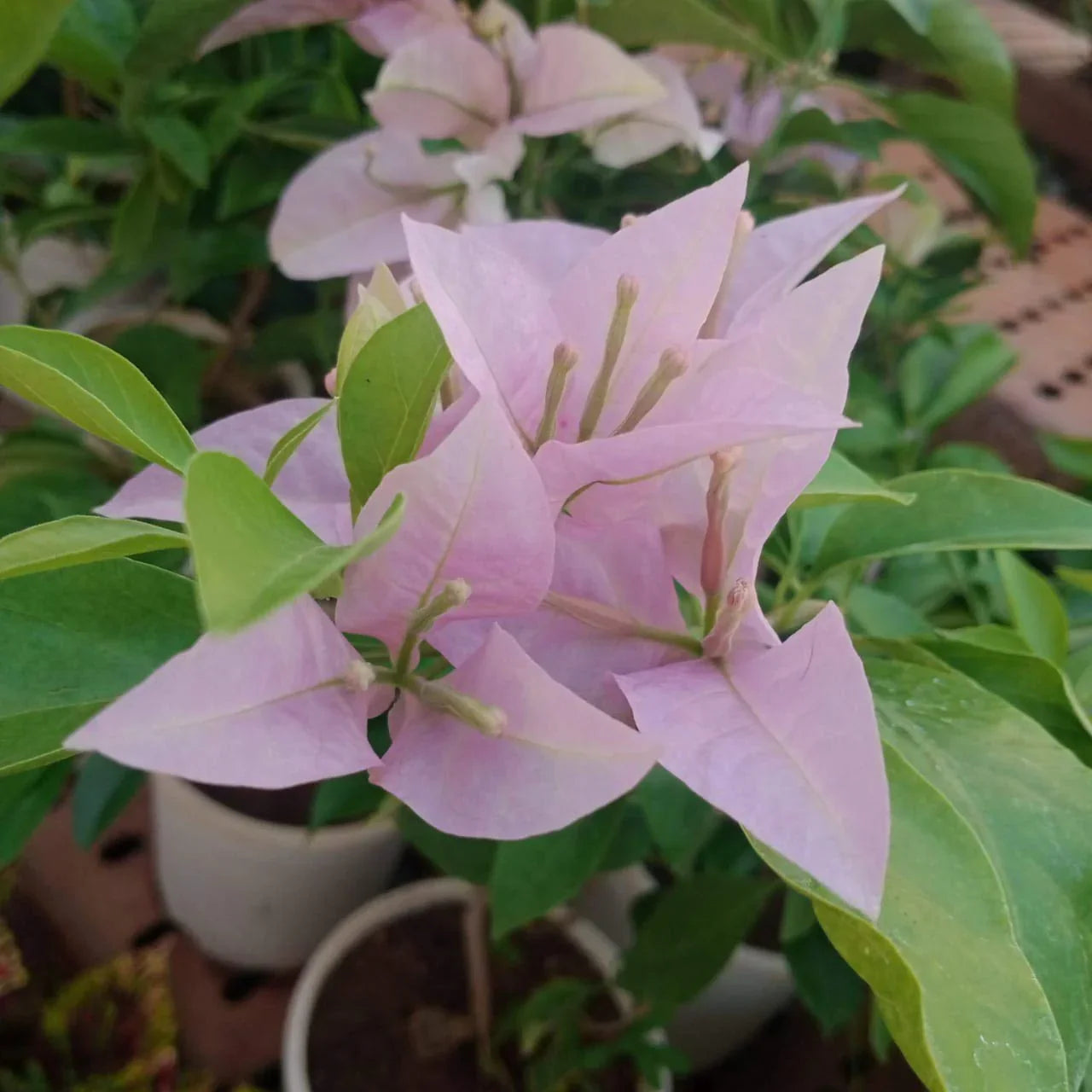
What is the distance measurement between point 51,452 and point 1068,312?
2.90 ft

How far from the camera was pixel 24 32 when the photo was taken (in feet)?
1.16

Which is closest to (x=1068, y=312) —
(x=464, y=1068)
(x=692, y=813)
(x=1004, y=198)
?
(x=1004, y=198)

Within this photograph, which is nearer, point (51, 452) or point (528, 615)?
point (528, 615)

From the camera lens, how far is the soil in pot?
0.64 meters

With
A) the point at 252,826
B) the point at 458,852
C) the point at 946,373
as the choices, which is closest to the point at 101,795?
the point at 252,826

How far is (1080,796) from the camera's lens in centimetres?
27

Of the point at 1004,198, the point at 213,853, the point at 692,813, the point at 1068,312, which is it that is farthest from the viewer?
the point at 1068,312

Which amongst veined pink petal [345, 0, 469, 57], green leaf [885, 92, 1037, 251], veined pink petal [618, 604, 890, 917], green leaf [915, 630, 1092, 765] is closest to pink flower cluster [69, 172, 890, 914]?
veined pink petal [618, 604, 890, 917]

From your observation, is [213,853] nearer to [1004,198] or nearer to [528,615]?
[528,615]

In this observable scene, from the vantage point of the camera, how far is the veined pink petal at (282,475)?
265mm

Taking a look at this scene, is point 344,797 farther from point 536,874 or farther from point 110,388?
point 110,388

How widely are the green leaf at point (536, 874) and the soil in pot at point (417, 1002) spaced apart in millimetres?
191

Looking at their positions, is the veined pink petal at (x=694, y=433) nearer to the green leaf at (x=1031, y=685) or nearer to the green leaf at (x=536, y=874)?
the green leaf at (x=1031, y=685)

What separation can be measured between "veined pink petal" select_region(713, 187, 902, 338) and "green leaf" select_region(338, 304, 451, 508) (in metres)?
0.11
